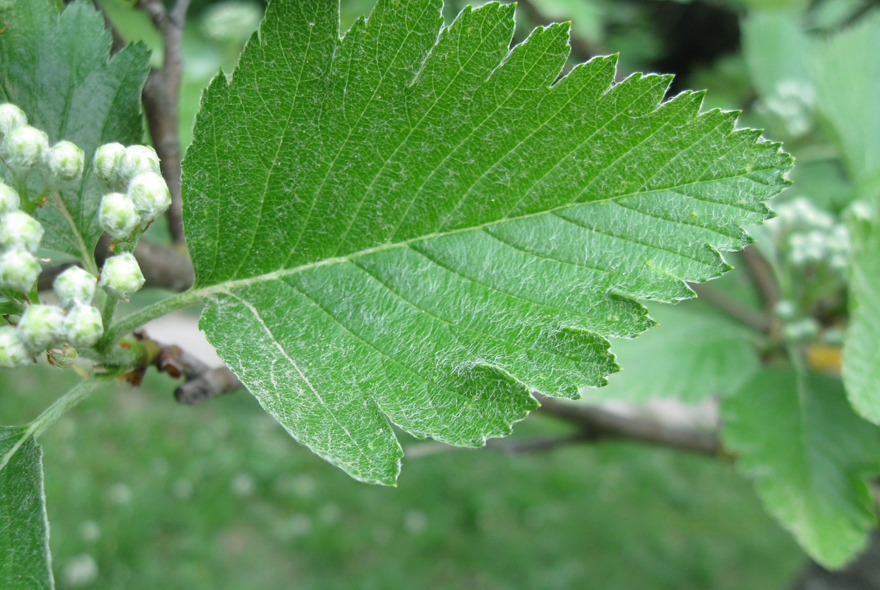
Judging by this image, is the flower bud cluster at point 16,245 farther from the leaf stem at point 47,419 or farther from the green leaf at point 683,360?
the green leaf at point 683,360

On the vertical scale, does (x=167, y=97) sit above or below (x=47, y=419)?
above

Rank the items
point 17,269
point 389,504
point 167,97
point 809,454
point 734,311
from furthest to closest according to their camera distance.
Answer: point 389,504 < point 734,311 < point 809,454 < point 167,97 < point 17,269

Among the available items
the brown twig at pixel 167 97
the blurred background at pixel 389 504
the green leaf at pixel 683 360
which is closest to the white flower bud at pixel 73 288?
the brown twig at pixel 167 97

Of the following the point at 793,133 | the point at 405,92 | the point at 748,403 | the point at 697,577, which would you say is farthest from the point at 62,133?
the point at 697,577

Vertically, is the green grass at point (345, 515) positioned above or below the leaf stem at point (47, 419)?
below

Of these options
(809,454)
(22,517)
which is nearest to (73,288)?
(22,517)

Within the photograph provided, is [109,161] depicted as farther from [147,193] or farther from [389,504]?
[389,504]
